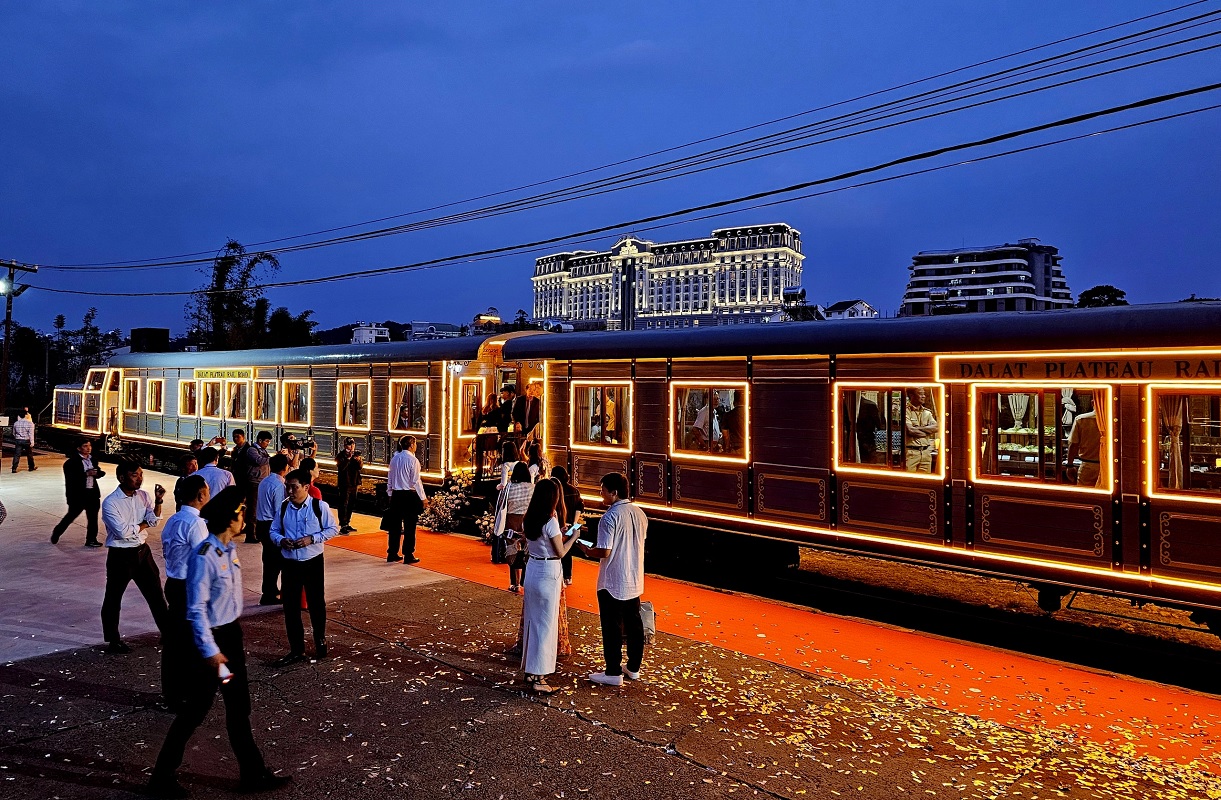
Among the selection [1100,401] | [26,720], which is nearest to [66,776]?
[26,720]

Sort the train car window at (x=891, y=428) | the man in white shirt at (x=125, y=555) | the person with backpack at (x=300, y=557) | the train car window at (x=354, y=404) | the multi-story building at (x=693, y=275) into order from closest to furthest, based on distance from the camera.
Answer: the person with backpack at (x=300, y=557), the man in white shirt at (x=125, y=555), the train car window at (x=891, y=428), the train car window at (x=354, y=404), the multi-story building at (x=693, y=275)

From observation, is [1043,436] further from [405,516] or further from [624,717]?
[405,516]

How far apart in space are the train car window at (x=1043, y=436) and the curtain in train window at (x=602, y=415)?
16.4ft

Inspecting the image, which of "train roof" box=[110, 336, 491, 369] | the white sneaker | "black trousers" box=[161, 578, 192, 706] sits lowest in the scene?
the white sneaker

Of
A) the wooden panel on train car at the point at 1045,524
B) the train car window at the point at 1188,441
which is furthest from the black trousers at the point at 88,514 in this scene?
the train car window at the point at 1188,441

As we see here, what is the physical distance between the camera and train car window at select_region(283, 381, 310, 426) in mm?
18344

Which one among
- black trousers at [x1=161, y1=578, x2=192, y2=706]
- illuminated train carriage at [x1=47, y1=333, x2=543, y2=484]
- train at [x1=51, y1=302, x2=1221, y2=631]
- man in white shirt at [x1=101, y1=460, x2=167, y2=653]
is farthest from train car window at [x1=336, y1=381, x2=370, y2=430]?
black trousers at [x1=161, y1=578, x2=192, y2=706]

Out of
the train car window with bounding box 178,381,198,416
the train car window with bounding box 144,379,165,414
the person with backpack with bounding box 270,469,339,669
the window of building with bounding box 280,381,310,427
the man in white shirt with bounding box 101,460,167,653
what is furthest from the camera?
the train car window with bounding box 144,379,165,414

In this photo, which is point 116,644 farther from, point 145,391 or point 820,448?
point 145,391

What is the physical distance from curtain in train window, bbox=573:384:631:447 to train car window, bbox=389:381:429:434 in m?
4.07

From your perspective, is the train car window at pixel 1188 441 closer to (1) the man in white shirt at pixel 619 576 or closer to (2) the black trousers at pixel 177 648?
(1) the man in white shirt at pixel 619 576

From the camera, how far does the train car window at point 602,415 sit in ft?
38.2

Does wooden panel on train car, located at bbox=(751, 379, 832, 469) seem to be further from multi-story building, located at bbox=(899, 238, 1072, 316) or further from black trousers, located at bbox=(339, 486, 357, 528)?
multi-story building, located at bbox=(899, 238, 1072, 316)

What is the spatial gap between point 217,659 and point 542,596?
8.17ft
